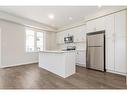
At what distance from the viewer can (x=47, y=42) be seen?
7125 mm

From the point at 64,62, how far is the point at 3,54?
3.22m

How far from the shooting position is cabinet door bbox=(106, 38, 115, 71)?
3.71 meters

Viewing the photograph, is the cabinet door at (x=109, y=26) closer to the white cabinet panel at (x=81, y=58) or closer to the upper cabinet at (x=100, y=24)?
the upper cabinet at (x=100, y=24)

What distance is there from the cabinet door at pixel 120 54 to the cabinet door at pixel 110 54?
0.47 ft

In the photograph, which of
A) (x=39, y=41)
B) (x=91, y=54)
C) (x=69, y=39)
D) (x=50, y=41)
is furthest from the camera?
(x=50, y=41)

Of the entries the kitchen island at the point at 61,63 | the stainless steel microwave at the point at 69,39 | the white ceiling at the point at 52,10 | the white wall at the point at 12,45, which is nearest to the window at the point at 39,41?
the white wall at the point at 12,45

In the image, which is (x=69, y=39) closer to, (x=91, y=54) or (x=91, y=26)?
(x=91, y=26)

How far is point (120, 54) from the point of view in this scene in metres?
3.49

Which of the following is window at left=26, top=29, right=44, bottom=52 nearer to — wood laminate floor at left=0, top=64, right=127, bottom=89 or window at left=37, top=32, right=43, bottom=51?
window at left=37, top=32, right=43, bottom=51

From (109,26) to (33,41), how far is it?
4578 mm

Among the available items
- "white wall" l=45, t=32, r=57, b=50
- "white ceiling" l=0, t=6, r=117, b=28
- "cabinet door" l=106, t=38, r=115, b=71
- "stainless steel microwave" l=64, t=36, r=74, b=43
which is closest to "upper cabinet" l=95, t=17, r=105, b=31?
"white ceiling" l=0, t=6, r=117, b=28

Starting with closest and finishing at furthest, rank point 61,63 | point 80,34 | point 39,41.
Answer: point 61,63
point 80,34
point 39,41

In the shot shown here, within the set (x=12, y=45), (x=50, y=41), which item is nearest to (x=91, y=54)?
(x=50, y=41)

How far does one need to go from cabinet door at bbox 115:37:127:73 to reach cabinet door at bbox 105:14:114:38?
1.11ft
